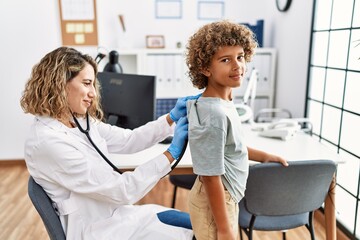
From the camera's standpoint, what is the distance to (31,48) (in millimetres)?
3389

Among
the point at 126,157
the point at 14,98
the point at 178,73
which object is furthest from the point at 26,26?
the point at 126,157

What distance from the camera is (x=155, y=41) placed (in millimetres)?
3521

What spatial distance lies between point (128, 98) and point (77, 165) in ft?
2.54

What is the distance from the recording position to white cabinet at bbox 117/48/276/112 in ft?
10.7

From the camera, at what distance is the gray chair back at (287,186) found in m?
1.35

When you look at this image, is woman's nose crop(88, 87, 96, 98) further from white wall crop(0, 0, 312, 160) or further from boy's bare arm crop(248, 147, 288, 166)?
white wall crop(0, 0, 312, 160)

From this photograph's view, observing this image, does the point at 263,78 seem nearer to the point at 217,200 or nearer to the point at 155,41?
the point at 155,41

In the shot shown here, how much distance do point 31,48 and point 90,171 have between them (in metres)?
2.65

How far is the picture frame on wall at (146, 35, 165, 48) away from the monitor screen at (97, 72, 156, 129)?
1.53 metres

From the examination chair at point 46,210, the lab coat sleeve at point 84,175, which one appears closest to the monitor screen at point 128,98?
the lab coat sleeve at point 84,175

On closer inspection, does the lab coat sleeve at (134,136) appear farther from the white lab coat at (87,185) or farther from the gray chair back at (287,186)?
the gray chair back at (287,186)

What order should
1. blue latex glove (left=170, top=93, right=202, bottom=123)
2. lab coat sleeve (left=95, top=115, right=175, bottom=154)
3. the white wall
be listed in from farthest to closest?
the white wall, lab coat sleeve (left=95, top=115, right=175, bottom=154), blue latex glove (left=170, top=93, right=202, bottom=123)

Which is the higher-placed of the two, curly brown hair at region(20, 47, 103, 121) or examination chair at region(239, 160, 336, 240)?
curly brown hair at region(20, 47, 103, 121)

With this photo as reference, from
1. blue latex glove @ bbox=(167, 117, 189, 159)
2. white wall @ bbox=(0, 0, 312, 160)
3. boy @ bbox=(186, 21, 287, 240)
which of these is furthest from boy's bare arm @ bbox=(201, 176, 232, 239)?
white wall @ bbox=(0, 0, 312, 160)
